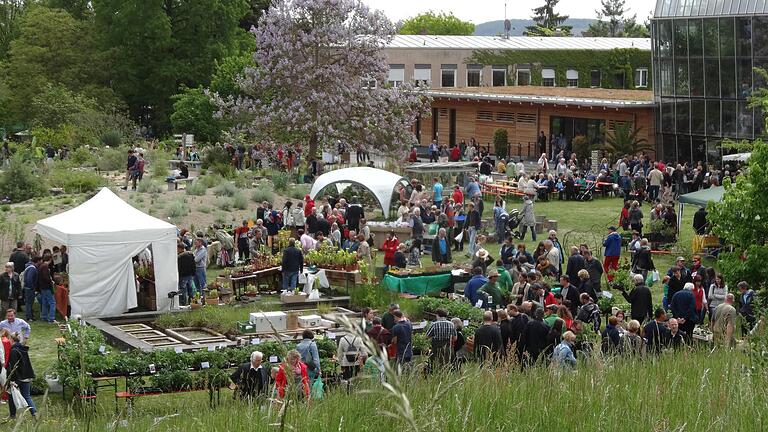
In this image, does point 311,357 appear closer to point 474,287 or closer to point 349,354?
point 349,354

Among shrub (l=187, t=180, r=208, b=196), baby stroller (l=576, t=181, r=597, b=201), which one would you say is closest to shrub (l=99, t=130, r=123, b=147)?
shrub (l=187, t=180, r=208, b=196)

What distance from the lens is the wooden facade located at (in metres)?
45.3

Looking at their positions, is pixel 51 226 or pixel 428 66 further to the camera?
pixel 428 66

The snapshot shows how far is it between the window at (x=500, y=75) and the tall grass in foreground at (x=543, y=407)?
186 feet

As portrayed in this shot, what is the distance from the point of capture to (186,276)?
21016mm

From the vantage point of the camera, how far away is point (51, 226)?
20.2 meters

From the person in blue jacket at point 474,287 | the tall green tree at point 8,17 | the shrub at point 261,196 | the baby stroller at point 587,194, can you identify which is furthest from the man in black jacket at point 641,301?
the tall green tree at point 8,17

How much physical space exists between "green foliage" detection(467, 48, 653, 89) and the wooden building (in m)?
8.31

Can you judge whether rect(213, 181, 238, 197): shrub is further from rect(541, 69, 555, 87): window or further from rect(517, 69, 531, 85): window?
rect(541, 69, 555, 87): window

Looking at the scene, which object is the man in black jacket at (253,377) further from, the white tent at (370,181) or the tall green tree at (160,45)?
the tall green tree at (160,45)

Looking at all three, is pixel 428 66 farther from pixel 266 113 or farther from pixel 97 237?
pixel 97 237

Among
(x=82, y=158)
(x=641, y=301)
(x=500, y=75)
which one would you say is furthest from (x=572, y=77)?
(x=641, y=301)

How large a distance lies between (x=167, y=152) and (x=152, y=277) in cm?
2436

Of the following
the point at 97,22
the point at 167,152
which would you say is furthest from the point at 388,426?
the point at 97,22
